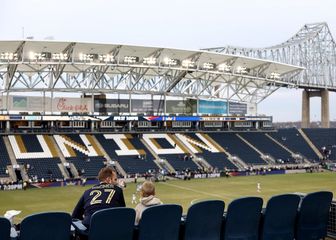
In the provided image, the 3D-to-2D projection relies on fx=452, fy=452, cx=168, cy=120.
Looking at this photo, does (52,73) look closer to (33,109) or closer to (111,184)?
(33,109)

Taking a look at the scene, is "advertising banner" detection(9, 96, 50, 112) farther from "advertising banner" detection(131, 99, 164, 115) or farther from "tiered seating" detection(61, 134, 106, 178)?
"advertising banner" detection(131, 99, 164, 115)

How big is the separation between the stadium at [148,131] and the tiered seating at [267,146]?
22 centimetres

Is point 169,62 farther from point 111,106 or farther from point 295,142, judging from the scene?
point 295,142

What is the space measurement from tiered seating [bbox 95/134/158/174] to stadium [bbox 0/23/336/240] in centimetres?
14

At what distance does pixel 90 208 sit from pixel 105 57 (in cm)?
5292

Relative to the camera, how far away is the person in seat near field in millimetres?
6969

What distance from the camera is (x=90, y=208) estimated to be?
6.96 m

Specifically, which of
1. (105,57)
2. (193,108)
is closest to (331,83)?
(193,108)

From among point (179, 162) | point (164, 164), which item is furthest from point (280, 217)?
point (179, 162)

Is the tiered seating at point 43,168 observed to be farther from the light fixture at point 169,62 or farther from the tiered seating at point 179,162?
the light fixture at point 169,62

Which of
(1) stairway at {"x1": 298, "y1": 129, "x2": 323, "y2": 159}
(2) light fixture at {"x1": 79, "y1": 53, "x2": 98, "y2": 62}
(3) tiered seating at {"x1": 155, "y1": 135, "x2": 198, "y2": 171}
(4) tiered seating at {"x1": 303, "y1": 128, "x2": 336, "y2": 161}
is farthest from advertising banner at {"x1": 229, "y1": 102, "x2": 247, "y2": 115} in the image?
(2) light fixture at {"x1": 79, "y1": 53, "x2": 98, "y2": 62}

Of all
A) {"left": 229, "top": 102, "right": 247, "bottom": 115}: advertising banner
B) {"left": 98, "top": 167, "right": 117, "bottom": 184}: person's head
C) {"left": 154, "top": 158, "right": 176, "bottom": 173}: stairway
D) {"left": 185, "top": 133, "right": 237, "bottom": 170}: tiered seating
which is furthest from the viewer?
{"left": 229, "top": 102, "right": 247, "bottom": 115}: advertising banner

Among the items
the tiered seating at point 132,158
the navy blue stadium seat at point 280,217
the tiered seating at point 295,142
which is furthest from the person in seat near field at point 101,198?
the tiered seating at point 295,142

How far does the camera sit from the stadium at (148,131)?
160 ft
